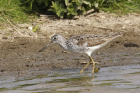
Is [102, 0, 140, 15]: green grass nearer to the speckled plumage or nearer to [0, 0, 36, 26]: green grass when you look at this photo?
[0, 0, 36, 26]: green grass

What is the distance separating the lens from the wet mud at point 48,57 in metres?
7.39

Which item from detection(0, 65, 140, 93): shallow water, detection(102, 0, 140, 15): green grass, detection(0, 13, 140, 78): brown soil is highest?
detection(102, 0, 140, 15): green grass

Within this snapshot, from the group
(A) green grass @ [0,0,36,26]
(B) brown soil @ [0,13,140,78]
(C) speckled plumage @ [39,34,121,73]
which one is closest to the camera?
(C) speckled plumage @ [39,34,121,73]

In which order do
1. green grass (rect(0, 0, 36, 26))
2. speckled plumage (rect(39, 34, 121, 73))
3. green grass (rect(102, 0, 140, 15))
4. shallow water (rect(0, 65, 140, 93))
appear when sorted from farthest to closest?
green grass (rect(102, 0, 140, 15)) < green grass (rect(0, 0, 36, 26)) < speckled plumage (rect(39, 34, 121, 73)) < shallow water (rect(0, 65, 140, 93))

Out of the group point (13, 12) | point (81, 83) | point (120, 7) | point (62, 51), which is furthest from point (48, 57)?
point (120, 7)

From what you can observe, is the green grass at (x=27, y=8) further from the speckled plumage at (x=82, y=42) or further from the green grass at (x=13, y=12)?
the speckled plumage at (x=82, y=42)

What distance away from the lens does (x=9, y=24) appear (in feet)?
32.1

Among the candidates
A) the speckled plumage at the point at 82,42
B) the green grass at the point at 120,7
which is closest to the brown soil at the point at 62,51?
the green grass at the point at 120,7

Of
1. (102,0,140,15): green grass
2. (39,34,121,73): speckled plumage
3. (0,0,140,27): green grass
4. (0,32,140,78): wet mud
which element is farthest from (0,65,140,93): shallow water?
(102,0,140,15): green grass

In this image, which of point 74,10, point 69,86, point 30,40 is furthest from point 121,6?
point 69,86

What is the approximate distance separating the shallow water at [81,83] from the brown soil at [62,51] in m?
0.52

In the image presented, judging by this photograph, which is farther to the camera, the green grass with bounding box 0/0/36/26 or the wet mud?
the green grass with bounding box 0/0/36/26

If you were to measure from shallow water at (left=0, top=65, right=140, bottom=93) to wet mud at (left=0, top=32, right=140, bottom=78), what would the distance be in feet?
1.58

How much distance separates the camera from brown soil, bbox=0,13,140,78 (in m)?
7.59
